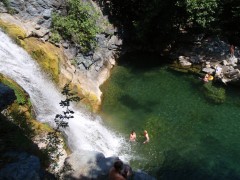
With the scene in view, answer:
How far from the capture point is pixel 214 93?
12148 mm

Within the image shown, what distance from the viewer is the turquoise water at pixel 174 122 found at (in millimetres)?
8273

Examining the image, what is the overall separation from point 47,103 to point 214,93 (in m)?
9.69

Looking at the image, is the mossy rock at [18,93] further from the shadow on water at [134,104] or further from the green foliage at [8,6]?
the shadow on water at [134,104]

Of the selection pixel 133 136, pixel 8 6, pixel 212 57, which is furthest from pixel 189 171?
pixel 8 6

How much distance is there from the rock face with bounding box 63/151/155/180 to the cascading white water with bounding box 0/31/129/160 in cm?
150

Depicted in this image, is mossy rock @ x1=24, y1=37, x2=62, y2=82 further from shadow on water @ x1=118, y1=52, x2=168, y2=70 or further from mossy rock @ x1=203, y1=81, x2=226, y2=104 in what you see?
mossy rock @ x1=203, y1=81, x2=226, y2=104

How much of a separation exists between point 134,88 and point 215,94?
500cm

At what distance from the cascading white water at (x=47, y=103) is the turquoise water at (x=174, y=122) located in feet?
2.97

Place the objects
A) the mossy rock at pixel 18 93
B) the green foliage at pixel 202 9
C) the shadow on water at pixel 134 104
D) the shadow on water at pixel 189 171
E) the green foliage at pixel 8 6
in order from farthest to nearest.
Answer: the green foliage at pixel 202 9
the shadow on water at pixel 134 104
the green foliage at pixel 8 6
the shadow on water at pixel 189 171
the mossy rock at pixel 18 93

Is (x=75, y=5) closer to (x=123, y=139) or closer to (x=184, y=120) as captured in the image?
(x=123, y=139)

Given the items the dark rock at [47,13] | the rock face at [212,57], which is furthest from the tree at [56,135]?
the rock face at [212,57]

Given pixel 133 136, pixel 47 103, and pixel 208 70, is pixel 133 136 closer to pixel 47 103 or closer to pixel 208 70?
pixel 47 103

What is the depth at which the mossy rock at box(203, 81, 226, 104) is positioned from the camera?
38.3ft

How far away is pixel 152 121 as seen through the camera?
10406mm
